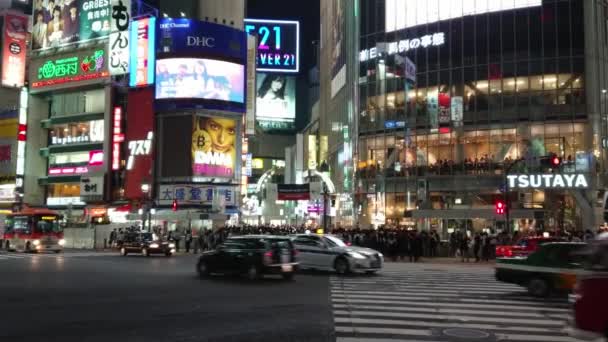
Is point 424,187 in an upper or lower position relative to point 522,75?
lower

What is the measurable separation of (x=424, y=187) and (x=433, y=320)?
37.0 m

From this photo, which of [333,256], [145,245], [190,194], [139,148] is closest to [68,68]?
[139,148]

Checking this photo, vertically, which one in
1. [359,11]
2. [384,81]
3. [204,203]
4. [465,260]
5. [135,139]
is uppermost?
[359,11]

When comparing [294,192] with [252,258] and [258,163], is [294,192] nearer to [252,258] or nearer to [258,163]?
[252,258]

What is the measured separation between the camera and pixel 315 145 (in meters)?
86.4

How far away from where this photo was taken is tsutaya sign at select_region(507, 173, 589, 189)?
39.7 m

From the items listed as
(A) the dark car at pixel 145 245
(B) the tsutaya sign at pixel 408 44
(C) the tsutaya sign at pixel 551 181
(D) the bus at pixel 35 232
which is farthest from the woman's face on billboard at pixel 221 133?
(C) the tsutaya sign at pixel 551 181

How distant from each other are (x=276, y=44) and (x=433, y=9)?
46.0 m

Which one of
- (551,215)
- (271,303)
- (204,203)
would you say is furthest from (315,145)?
(271,303)

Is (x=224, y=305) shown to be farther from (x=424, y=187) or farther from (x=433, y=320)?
(x=424, y=187)

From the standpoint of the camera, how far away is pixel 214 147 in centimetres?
6041

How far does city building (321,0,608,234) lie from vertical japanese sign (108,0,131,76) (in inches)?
909

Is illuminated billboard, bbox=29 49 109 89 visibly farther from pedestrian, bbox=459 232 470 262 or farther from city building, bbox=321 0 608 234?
pedestrian, bbox=459 232 470 262

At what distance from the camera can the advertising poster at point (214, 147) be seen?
5916 cm
